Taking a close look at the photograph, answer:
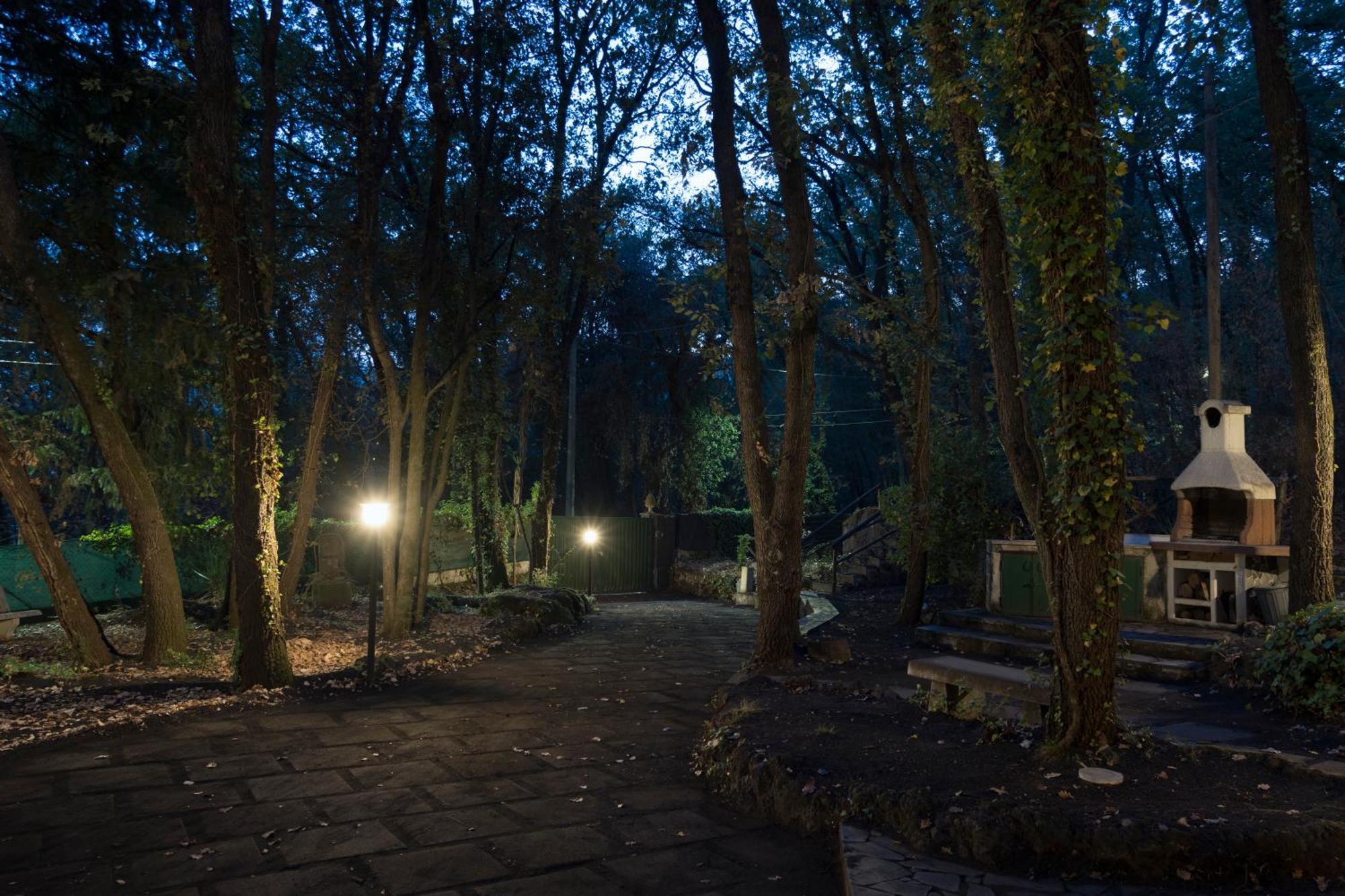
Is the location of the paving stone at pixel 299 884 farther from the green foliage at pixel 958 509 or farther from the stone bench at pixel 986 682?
the green foliage at pixel 958 509

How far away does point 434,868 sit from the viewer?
4.42m

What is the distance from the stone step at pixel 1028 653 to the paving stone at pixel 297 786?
464 cm

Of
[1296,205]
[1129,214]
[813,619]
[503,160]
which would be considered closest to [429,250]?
[503,160]

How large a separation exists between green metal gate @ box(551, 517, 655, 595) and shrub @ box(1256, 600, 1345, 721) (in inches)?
627

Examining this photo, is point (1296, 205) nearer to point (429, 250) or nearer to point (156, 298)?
point (429, 250)

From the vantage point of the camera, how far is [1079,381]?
505cm

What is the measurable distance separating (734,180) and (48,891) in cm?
807

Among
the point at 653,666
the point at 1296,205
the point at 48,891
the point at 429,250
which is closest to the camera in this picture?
the point at 48,891

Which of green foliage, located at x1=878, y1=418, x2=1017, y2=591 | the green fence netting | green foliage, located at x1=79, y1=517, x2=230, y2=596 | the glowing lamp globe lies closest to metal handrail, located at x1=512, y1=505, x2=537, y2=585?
green foliage, located at x1=79, y1=517, x2=230, y2=596

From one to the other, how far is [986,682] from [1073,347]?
240 cm

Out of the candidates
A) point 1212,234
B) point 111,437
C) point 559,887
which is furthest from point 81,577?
point 1212,234

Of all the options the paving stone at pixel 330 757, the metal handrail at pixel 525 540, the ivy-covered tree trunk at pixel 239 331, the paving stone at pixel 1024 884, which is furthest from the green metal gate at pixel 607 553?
the paving stone at pixel 1024 884

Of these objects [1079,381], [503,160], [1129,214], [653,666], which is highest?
[1129,214]

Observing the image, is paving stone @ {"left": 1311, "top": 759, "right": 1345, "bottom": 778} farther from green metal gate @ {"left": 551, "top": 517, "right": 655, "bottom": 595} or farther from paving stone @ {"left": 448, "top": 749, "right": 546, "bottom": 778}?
green metal gate @ {"left": 551, "top": 517, "right": 655, "bottom": 595}
